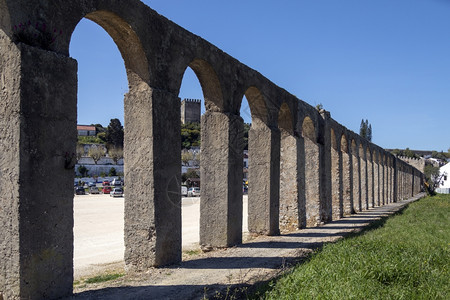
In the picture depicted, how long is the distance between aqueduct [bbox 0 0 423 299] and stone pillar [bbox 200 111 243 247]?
0.02 m

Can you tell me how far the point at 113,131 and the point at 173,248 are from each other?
197ft

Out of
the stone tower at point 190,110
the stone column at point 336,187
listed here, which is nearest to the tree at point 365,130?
the stone tower at point 190,110

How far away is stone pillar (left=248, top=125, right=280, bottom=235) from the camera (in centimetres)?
1031

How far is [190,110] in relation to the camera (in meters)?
78.2

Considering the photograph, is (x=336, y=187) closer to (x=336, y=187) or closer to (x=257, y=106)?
(x=336, y=187)

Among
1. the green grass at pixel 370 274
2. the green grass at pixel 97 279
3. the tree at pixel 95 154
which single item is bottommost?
the green grass at pixel 97 279

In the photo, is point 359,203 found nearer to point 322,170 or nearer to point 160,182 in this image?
point 322,170

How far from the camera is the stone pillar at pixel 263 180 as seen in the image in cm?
1031

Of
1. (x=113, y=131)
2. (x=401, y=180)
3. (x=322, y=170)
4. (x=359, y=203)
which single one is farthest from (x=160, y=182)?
(x=113, y=131)

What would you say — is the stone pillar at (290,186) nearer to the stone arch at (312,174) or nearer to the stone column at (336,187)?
the stone arch at (312,174)

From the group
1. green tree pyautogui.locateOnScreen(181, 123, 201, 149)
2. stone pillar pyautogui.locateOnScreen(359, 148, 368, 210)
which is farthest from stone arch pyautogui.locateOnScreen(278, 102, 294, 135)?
green tree pyautogui.locateOnScreen(181, 123, 201, 149)

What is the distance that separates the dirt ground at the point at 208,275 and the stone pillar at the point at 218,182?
38 centimetres

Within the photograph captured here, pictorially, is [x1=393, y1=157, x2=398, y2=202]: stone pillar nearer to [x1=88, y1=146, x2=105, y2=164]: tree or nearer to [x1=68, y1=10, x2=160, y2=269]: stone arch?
[x1=68, y1=10, x2=160, y2=269]: stone arch

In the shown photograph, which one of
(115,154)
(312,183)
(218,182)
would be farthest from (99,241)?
(115,154)
